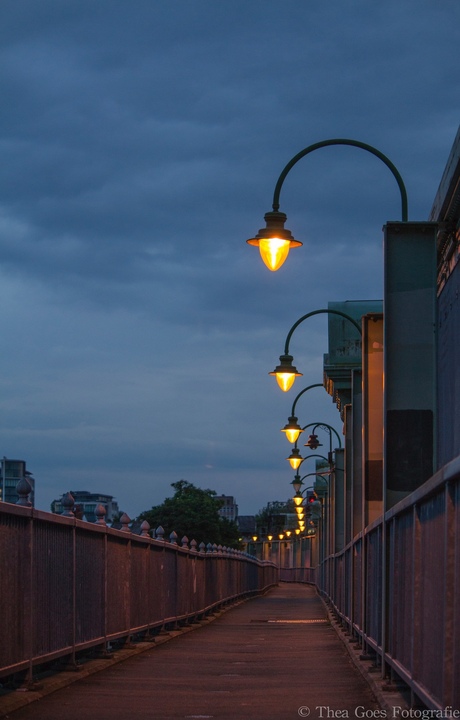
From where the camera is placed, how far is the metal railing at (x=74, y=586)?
30.7 feet

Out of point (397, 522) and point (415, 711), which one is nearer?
point (415, 711)

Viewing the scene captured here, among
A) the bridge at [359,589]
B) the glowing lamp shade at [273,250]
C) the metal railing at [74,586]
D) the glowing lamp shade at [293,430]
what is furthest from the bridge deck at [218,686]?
the glowing lamp shade at [293,430]

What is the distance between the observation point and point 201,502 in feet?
A: 403

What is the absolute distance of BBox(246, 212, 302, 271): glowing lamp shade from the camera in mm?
13344

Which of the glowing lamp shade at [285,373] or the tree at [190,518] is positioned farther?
the tree at [190,518]

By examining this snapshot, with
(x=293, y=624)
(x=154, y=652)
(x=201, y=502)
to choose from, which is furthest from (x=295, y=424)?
(x=201, y=502)

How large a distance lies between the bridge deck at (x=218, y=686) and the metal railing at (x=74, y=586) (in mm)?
386

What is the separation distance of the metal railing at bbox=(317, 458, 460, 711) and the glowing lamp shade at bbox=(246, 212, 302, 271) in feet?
10.7

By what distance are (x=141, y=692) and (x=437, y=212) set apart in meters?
7.03

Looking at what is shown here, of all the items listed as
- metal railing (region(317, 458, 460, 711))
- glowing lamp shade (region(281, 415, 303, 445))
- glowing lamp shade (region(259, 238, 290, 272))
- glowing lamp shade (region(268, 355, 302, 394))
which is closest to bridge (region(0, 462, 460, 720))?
metal railing (region(317, 458, 460, 711))

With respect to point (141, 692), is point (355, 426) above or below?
above

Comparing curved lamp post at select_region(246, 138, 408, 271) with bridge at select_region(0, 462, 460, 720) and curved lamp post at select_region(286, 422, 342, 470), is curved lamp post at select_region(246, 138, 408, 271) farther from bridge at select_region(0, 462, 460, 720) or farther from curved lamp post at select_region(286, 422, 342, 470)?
curved lamp post at select_region(286, 422, 342, 470)

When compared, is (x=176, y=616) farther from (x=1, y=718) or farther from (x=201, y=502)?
(x=201, y=502)

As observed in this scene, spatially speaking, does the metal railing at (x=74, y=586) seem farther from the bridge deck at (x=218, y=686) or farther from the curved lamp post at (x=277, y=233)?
the curved lamp post at (x=277, y=233)
